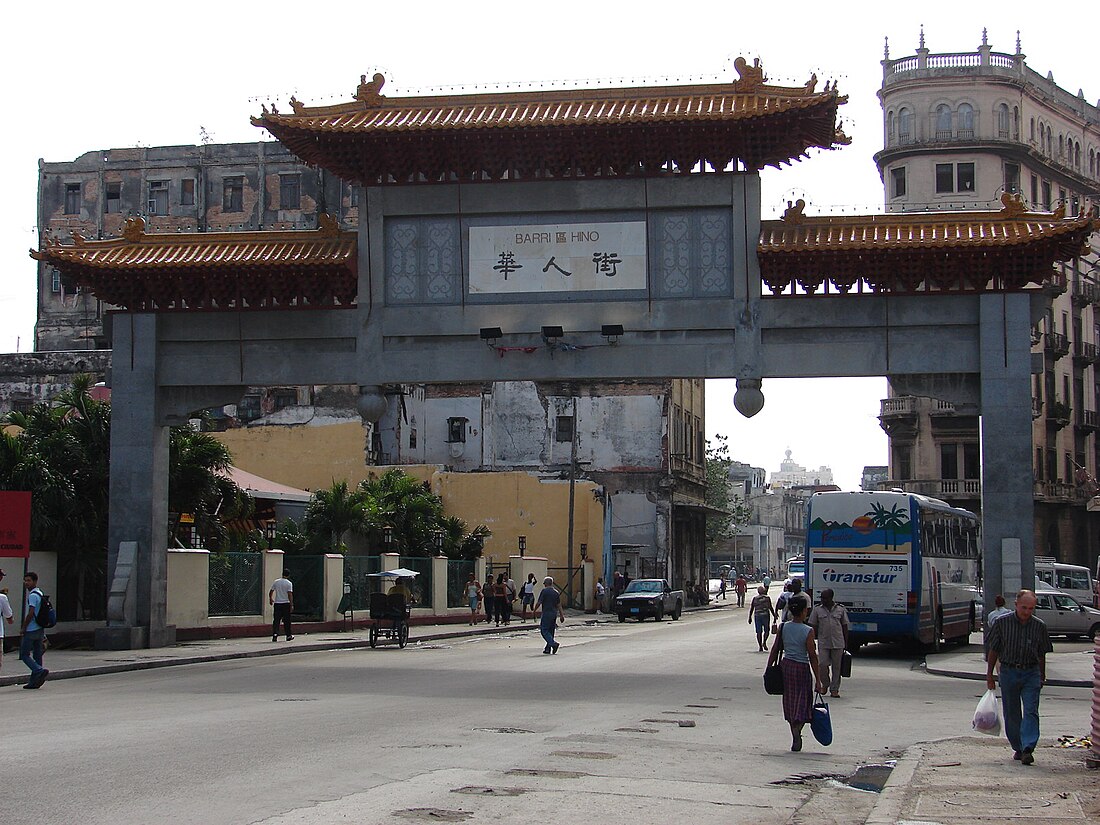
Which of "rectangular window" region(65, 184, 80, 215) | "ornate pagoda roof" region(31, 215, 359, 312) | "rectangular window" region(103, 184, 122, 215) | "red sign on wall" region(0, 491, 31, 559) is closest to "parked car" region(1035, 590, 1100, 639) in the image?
"ornate pagoda roof" region(31, 215, 359, 312)

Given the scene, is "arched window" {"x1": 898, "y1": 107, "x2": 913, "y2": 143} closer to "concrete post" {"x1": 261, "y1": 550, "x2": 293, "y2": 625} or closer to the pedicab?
"concrete post" {"x1": 261, "y1": 550, "x2": 293, "y2": 625}

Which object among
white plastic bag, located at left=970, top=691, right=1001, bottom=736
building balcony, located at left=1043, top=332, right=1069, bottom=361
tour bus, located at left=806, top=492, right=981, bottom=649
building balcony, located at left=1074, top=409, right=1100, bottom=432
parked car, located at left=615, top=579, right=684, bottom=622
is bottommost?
parked car, located at left=615, top=579, right=684, bottom=622

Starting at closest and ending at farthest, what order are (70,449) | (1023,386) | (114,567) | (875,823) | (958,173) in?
(875,823) → (1023,386) → (114,567) → (70,449) → (958,173)

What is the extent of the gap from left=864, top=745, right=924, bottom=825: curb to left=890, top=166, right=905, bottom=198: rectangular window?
6028cm

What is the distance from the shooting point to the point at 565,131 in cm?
2648

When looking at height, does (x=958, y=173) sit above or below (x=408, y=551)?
above

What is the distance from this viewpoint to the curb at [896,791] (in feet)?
32.2

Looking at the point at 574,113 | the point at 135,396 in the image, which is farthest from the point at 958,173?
the point at 135,396

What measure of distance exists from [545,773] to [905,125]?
63.9 metres

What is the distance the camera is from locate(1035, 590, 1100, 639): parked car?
39.2 metres

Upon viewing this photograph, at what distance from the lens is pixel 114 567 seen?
27375 mm

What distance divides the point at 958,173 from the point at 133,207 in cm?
4276

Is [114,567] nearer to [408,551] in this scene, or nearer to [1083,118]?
[408,551]

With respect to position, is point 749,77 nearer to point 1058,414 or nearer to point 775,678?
point 775,678
